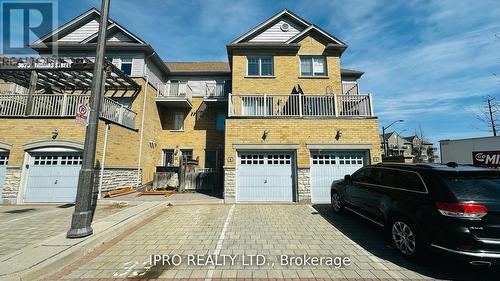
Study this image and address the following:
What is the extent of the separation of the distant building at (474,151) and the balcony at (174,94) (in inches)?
754

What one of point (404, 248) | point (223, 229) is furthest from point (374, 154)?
point (223, 229)

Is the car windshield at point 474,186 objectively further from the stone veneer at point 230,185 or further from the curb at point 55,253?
the stone veneer at point 230,185

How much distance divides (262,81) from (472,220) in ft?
44.1

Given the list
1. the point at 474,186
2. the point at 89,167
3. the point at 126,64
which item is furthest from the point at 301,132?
the point at 126,64

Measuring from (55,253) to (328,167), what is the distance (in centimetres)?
1022

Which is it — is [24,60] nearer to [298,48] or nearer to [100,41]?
[100,41]

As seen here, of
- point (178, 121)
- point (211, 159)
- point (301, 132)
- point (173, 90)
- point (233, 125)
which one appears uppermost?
point (173, 90)

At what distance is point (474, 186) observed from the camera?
404 centimetres

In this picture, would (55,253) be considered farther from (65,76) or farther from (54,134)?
(65,76)

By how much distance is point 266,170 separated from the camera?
11.1 m

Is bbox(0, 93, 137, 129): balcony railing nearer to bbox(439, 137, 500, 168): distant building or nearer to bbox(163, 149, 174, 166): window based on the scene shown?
bbox(163, 149, 174, 166): window

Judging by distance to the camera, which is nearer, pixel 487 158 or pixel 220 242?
pixel 220 242

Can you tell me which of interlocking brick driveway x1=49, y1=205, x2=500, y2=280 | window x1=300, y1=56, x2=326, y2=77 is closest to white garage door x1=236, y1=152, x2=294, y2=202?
interlocking brick driveway x1=49, y1=205, x2=500, y2=280

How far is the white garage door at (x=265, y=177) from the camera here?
35.8 ft
